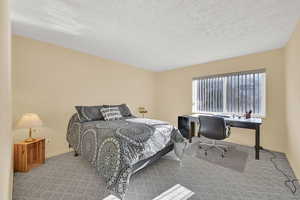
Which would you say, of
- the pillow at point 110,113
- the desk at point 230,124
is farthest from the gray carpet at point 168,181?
the pillow at point 110,113

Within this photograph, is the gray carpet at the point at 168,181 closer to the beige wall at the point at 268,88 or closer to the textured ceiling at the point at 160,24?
the beige wall at the point at 268,88

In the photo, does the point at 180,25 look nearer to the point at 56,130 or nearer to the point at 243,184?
the point at 243,184

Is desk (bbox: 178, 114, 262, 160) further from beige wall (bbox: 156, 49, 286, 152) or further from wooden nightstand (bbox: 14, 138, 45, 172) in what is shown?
wooden nightstand (bbox: 14, 138, 45, 172)

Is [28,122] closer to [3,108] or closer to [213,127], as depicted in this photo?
[3,108]

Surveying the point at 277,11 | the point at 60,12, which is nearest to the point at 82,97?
the point at 60,12

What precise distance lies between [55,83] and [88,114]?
→ 0.93 metres

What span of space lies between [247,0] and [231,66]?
7.39 ft

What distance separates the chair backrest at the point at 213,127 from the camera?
8.58 feet

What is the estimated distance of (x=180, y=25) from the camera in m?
1.92

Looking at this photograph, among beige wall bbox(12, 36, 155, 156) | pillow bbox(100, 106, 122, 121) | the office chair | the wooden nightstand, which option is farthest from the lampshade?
the office chair

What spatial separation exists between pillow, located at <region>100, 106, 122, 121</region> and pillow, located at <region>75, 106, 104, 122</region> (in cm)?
10

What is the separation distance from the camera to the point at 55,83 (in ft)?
8.72

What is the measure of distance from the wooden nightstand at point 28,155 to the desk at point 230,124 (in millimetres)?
3311

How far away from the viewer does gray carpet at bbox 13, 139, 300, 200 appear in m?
1.57
